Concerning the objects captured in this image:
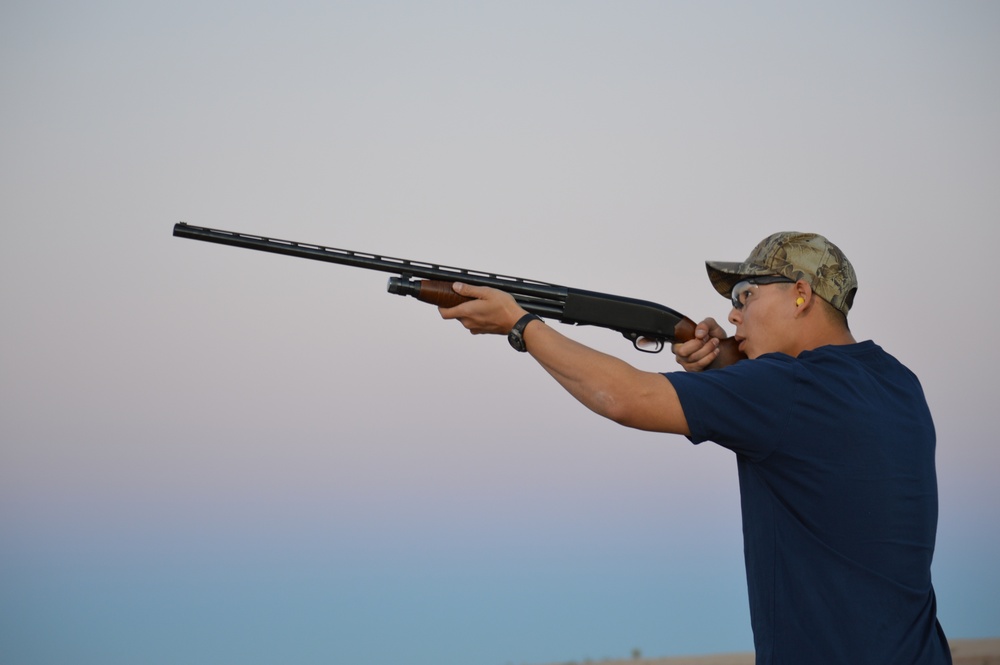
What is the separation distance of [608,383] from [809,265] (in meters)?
0.85

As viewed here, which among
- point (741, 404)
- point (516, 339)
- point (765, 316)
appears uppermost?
point (765, 316)

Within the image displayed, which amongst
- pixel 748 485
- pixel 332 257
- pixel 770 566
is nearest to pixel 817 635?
pixel 770 566

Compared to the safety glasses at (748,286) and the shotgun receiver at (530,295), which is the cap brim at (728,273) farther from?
the shotgun receiver at (530,295)

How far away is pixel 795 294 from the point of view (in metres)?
3.29

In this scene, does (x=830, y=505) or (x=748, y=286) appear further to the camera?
(x=748, y=286)

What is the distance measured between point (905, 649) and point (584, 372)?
1171mm

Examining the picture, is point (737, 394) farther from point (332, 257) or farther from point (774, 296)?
point (332, 257)

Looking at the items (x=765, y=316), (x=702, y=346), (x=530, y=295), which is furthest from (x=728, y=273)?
(x=530, y=295)

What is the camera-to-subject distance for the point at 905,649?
2.85m

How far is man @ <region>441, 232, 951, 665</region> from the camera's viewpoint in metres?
2.84

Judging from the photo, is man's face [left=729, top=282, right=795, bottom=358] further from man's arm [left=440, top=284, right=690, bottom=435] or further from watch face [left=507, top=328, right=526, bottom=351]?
watch face [left=507, top=328, right=526, bottom=351]

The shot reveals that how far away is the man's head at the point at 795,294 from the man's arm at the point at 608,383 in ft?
2.06

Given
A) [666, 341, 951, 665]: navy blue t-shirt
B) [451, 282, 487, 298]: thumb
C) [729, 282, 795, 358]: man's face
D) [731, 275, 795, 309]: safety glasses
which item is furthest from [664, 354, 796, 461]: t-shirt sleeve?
[451, 282, 487, 298]: thumb

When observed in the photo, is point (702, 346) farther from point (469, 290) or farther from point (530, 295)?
point (469, 290)
